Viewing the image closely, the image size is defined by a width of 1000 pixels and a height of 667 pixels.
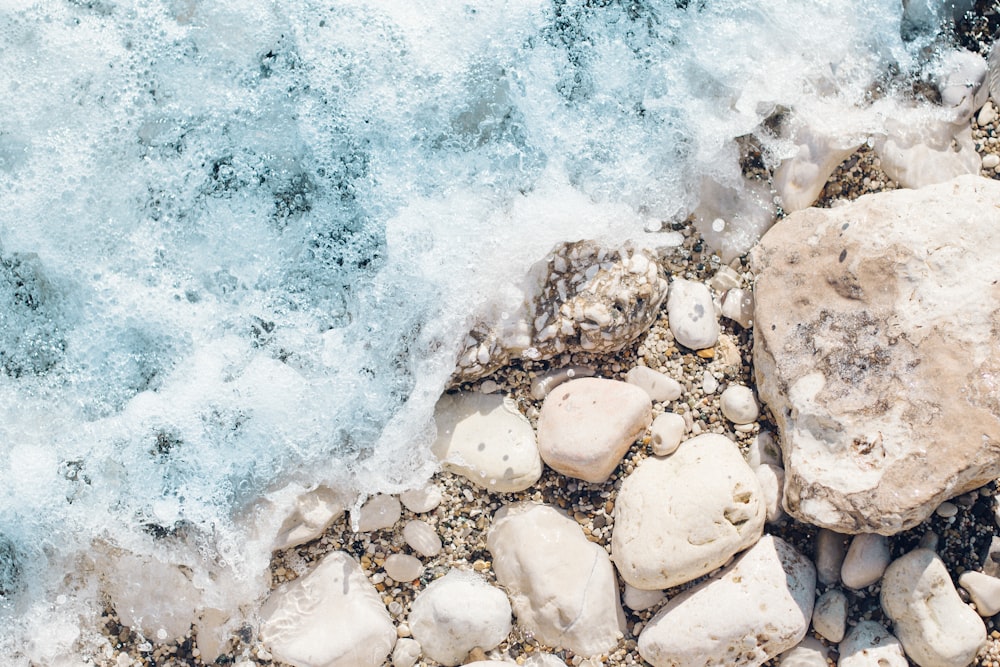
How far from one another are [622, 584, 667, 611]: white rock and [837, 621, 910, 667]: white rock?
74cm

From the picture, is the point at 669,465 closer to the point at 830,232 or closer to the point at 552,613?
the point at 552,613

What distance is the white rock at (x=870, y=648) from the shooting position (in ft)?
10.3

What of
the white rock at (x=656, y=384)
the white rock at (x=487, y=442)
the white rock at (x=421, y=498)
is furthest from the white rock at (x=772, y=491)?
the white rock at (x=421, y=498)

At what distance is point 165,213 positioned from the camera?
3.42 metres

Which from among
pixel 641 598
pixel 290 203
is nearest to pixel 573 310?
pixel 641 598

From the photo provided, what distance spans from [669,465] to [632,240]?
93cm

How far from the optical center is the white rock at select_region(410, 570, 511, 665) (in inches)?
127

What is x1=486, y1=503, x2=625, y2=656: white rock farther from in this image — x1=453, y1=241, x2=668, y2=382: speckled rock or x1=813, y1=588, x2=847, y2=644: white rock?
x1=813, y1=588, x2=847, y2=644: white rock

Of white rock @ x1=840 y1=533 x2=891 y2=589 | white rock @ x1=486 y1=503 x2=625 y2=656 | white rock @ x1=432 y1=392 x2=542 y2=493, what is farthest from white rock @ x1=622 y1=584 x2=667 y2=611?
white rock @ x1=840 y1=533 x2=891 y2=589

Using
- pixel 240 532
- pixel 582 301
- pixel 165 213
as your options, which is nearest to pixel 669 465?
pixel 582 301

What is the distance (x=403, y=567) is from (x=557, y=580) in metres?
0.63

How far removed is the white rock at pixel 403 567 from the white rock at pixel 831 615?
160 centimetres

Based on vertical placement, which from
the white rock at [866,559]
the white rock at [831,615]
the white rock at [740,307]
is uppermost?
the white rock at [740,307]

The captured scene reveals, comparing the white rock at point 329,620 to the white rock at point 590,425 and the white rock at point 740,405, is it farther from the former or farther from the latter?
the white rock at point 740,405
